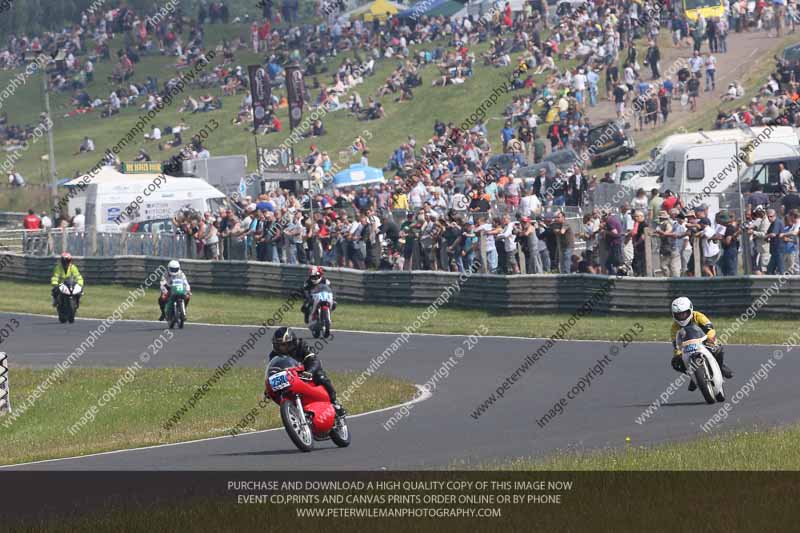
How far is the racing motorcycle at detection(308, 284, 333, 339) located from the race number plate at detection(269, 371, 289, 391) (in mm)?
9925

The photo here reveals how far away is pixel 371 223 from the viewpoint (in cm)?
2831

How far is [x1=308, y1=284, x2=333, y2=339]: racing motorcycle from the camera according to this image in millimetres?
22625

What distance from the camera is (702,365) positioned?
1462 centimetres

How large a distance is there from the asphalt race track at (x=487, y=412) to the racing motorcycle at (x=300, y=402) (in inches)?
7.7

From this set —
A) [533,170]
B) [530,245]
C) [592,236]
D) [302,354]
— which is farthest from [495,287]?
[302,354]

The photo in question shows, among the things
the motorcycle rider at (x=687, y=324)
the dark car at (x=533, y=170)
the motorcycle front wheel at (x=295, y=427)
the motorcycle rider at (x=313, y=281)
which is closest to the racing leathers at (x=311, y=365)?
the motorcycle front wheel at (x=295, y=427)

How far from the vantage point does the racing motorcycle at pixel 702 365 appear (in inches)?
574

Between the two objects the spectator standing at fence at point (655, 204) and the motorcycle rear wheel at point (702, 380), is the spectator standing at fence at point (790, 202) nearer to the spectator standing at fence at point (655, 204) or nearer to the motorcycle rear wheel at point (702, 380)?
the spectator standing at fence at point (655, 204)

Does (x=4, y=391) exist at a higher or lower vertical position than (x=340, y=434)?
lower

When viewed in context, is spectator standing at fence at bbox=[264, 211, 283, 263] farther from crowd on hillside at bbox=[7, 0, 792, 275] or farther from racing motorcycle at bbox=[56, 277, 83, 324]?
racing motorcycle at bbox=[56, 277, 83, 324]

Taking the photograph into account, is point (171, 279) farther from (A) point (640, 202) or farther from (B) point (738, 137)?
(B) point (738, 137)

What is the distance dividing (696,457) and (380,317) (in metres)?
16.0

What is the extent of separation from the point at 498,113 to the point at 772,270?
24618mm
